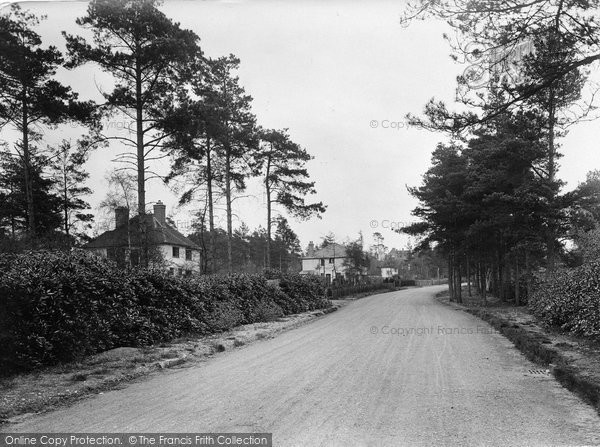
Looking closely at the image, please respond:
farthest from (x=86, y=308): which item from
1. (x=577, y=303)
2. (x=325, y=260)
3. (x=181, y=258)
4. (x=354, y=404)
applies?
(x=325, y=260)

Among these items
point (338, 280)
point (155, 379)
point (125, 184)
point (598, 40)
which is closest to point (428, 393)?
point (155, 379)

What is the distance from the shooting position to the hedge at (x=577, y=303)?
9.81m

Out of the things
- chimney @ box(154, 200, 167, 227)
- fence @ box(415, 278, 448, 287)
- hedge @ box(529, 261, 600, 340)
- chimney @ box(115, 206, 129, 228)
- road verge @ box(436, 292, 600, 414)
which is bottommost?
fence @ box(415, 278, 448, 287)

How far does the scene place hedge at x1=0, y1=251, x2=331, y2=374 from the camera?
7215mm

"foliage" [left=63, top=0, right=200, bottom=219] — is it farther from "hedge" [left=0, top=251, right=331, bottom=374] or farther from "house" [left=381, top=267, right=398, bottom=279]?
"house" [left=381, top=267, right=398, bottom=279]

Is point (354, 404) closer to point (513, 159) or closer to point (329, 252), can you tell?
point (513, 159)

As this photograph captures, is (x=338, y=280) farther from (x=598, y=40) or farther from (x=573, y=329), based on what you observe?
(x=598, y=40)

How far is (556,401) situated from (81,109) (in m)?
13.9

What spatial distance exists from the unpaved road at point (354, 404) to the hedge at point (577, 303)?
210 cm

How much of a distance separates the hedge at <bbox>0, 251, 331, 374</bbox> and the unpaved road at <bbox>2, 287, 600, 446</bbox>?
1814 millimetres

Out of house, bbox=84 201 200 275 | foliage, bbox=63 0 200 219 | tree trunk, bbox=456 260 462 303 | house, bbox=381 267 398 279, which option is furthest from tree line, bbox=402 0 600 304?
house, bbox=381 267 398 279

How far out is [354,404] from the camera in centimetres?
541

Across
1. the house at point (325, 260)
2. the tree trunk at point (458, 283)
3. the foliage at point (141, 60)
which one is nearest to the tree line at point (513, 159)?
the tree trunk at point (458, 283)

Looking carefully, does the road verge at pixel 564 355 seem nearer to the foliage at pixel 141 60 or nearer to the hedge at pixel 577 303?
the hedge at pixel 577 303
